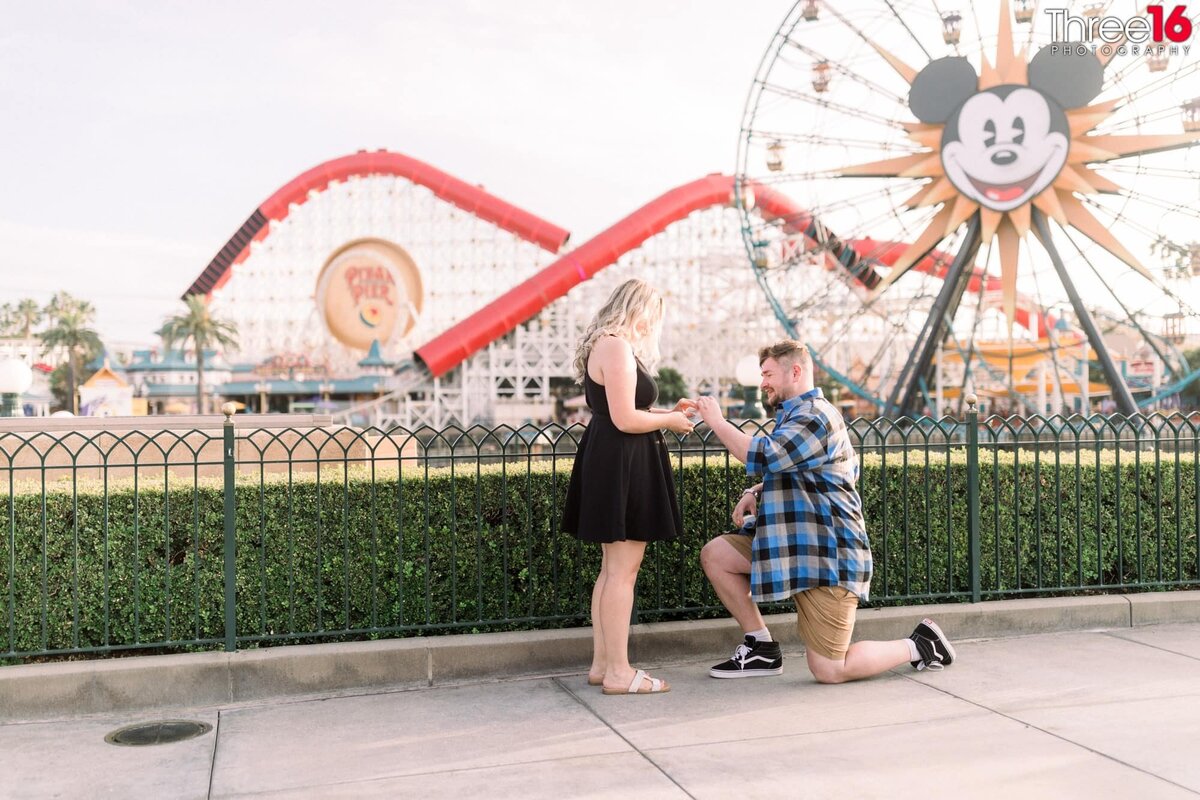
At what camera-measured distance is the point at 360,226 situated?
4753 cm

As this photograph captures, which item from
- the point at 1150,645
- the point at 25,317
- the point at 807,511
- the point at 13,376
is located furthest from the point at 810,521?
the point at 25,317

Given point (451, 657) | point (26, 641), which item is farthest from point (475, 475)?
point (26, 641)

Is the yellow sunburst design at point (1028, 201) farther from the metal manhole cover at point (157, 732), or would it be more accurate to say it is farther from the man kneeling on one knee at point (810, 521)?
the metal manhole cover at point (157, 732)

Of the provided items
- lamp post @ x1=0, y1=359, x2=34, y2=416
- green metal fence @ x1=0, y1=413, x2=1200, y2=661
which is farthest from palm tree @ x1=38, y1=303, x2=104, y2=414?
green metal fence @ x1=0, y1=413, x2=1200, y2=661

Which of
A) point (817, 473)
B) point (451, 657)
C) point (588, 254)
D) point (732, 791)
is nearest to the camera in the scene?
point (732, 791)

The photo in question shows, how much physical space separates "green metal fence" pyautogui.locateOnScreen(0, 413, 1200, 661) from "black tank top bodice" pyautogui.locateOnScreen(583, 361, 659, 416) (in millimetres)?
469

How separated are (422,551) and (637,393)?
4.97 feet

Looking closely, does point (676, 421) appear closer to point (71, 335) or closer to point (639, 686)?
point (639, 686)

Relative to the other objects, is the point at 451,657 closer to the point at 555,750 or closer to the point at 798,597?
the point at 555,750

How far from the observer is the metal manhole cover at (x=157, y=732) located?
13.6ft

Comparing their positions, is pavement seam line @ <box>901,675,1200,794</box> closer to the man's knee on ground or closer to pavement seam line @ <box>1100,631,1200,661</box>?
the man's knee on ground

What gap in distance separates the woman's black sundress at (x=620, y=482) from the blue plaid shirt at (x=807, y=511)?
1.42 feet

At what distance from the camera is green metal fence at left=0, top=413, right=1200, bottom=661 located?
4.94m

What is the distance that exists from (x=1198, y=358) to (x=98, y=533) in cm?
5776
